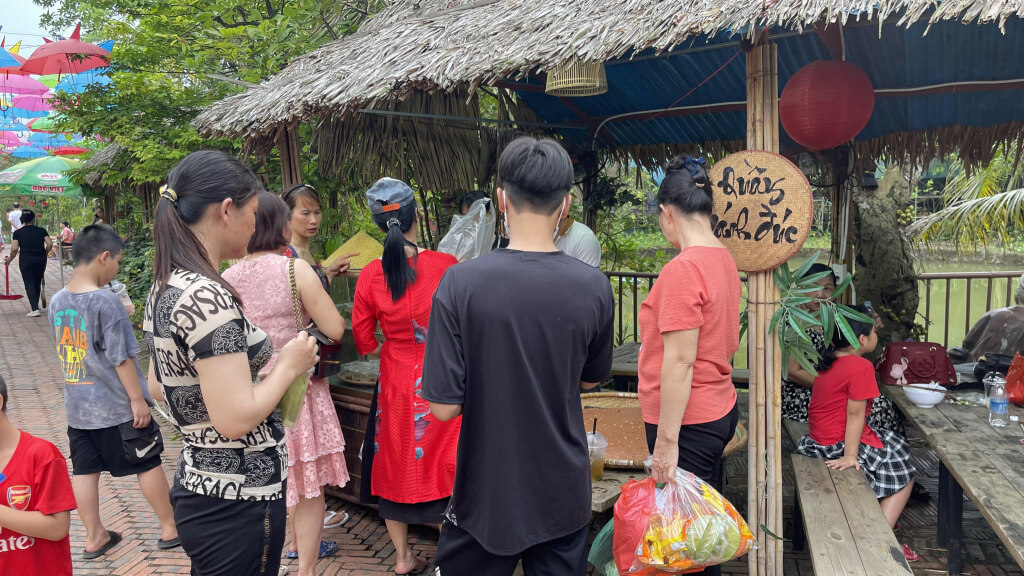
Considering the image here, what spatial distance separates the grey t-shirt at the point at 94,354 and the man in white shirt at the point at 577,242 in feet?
8.03

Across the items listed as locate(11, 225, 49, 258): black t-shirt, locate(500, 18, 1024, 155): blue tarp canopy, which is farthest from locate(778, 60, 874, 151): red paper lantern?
locate(11, 225, 49, 258): black t-shirt

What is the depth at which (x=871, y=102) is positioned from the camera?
3719mm

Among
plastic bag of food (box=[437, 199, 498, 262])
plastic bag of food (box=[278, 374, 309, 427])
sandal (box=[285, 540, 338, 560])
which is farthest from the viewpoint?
plastic bag of food (box=[437, 199, 498, 262])

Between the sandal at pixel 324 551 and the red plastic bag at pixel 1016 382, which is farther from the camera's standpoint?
the red plastic bag at pixel 1016 382

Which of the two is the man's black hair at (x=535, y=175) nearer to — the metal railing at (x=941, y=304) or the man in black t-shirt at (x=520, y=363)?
the man in black t-shirt at (x=520, y=363)

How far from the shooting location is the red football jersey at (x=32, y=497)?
83.2 inches

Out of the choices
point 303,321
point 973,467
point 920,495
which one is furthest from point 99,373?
point 920,495

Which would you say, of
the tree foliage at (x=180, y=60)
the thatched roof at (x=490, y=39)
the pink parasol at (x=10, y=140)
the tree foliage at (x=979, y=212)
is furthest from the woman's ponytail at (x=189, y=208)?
the pink parasol at (x=10, y=140)

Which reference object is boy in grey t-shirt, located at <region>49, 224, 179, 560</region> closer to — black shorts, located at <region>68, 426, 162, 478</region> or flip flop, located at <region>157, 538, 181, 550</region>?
black shorts, located at <region>68, 426, 162, 478</region>

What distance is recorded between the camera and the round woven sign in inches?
107

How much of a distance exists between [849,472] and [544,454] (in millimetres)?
2228

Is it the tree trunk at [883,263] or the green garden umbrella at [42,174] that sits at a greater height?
the green garden umbrella at [42,174]

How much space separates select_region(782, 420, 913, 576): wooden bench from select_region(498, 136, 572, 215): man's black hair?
174cm

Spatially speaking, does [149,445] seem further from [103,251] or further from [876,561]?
[876,561]
